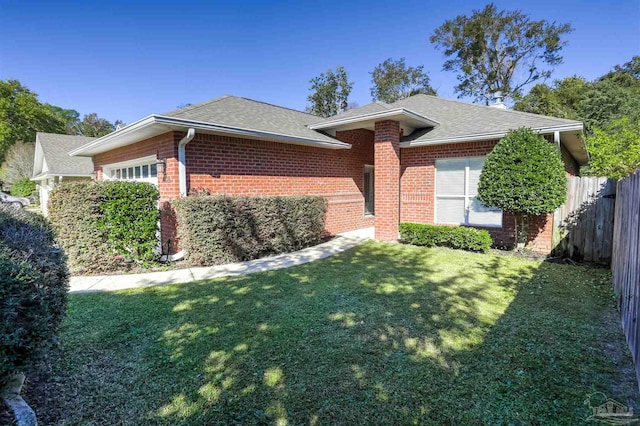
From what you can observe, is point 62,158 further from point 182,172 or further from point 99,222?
point 182,172

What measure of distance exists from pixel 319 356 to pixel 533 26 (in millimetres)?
34969

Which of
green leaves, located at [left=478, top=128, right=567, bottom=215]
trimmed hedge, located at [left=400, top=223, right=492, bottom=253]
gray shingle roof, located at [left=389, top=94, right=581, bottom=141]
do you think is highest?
gray shingle roof, located at [left=389, top=94, right=581, bottom=141]

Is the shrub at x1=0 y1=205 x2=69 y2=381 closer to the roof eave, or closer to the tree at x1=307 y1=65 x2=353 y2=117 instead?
the roof eave

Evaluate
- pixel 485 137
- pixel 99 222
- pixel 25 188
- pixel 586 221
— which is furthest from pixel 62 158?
pixel 586 221

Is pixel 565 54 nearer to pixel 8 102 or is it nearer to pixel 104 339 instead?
pixel 104 339

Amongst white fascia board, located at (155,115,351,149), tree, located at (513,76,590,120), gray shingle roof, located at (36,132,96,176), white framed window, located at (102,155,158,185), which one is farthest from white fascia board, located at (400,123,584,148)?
tree, located at (513,76,590,120)

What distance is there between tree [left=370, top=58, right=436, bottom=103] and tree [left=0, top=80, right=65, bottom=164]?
41407 millimetres

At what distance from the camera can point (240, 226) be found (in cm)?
708

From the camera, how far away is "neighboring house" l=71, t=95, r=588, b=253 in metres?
7.43

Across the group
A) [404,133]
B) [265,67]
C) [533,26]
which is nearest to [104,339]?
[404,133]

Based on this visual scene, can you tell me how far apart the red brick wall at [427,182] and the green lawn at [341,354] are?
326cm

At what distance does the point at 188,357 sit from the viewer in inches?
123

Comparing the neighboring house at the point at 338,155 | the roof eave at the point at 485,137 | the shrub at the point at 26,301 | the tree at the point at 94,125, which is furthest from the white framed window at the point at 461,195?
the tree at the point at 94,125

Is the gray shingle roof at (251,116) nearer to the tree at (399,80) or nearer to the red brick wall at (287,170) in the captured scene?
the red brick wall at (287,170)
